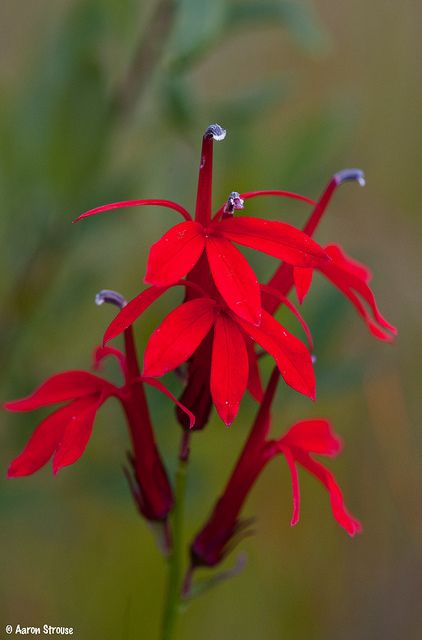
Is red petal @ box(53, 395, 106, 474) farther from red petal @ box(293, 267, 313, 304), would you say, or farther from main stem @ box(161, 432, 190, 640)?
red petal @ box(293, 267, 313, 304)

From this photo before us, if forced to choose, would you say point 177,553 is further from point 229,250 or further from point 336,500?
point 229,250

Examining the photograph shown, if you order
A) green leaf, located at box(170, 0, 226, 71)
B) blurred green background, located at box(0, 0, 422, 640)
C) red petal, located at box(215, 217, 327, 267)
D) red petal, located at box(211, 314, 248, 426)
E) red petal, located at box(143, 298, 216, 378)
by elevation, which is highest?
green leaf, located at box(170, 0, 226, 71)

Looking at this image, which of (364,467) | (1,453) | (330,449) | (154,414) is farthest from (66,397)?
(364,467)

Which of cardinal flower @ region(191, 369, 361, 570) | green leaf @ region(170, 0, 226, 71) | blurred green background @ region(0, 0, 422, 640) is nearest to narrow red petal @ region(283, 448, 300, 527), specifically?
cardinal flower @ region(191, 369, 361, 570)

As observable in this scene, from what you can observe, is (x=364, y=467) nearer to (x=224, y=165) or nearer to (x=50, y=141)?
(x=224, y=165)

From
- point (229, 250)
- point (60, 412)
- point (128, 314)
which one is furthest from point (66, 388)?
point (229, 250)
